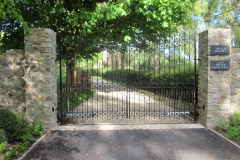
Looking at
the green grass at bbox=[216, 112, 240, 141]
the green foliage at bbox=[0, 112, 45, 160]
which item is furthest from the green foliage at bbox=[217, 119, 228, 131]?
the green foliage at bbox=[0, 112, 45, 160]

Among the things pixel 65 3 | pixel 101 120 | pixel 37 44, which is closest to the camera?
pixel 37 44

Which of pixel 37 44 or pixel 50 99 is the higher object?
pixel 37 44

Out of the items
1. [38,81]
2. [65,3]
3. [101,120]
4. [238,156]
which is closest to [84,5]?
[65,3]

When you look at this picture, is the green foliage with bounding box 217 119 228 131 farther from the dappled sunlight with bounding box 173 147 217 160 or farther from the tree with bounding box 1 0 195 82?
the tree with bounding box 1 0 195 82

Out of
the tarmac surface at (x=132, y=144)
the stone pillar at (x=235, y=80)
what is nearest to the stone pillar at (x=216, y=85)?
the stone pillar at (x=235, y=80)

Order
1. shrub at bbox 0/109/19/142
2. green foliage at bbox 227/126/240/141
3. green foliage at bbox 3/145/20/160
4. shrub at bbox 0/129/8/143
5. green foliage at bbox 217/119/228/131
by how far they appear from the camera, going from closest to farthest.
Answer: green foliage at bbox 3/145/20/160
shrub at bbox 0/129/8/143
shrub at bbox 0/109/19/142
green foliage at bbox 227/126/240/141
green foliage at bbox 217/119/228/131

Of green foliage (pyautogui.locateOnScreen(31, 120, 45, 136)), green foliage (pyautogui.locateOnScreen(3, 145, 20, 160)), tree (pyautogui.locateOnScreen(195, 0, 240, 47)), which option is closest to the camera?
green foliage (pyautogui.locateOnScreen(3, 145, 20, 160))

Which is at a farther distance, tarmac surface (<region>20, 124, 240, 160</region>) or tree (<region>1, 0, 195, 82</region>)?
tree (<region>1, 0, 195, 82</region>)

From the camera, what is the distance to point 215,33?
551 centimetres

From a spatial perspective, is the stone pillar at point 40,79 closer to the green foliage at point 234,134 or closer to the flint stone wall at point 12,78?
the flint stone wall at point 12,78

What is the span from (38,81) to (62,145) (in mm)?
1813

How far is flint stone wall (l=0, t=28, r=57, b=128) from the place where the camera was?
5324mm

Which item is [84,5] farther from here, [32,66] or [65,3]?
[32,66]

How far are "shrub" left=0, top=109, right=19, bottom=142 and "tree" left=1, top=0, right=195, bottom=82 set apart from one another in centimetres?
255
